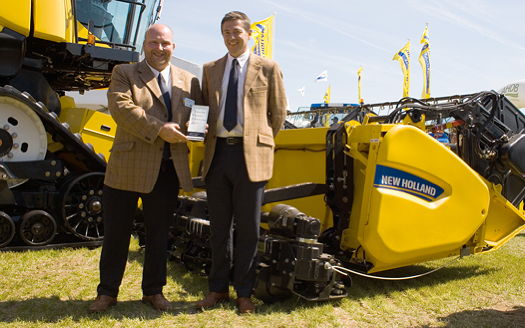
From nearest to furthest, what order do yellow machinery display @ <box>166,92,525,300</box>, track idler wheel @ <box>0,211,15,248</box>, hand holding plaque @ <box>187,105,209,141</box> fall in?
1. hand holding plaque @ <box>187,105,209,141</box>
2. yellow machinery display @ <box>166,92,525,300</box>
3. track idler wheel @ <box>0,211,15,248</box>

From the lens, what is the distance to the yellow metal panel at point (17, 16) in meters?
5.12

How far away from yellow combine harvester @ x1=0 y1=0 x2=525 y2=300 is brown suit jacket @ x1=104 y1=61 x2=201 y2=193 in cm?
96

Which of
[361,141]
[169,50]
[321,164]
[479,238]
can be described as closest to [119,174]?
[169,50]

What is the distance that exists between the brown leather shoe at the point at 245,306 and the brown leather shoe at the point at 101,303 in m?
0.84

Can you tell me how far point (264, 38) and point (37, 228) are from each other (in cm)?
1318

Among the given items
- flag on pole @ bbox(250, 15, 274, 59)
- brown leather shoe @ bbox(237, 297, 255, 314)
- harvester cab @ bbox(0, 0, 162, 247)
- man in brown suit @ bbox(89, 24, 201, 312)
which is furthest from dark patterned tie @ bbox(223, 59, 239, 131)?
flag on pole @ bbox(250, 15, 274, 59)

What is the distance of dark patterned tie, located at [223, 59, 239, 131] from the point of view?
11.2 ft

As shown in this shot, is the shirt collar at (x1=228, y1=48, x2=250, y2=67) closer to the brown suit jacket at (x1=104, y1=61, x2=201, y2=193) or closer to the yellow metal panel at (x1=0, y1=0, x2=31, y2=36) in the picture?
the brown suit jacket at (x1=104, y1=61, x2=201, y2=193)

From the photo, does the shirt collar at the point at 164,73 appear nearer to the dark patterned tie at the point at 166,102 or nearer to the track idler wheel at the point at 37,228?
the dark patterned tie at the point at 166,102

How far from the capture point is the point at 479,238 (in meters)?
4.77

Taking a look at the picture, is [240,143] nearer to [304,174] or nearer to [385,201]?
[385,201]

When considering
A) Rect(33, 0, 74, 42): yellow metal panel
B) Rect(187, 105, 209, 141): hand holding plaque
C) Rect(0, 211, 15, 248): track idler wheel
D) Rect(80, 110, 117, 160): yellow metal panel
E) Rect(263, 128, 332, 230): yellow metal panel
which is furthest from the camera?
Rect(80, 110, 117, 160): yellow metal panel

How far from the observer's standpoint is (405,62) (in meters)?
24.0

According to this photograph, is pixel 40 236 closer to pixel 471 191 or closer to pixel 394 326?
pixel 394 326
